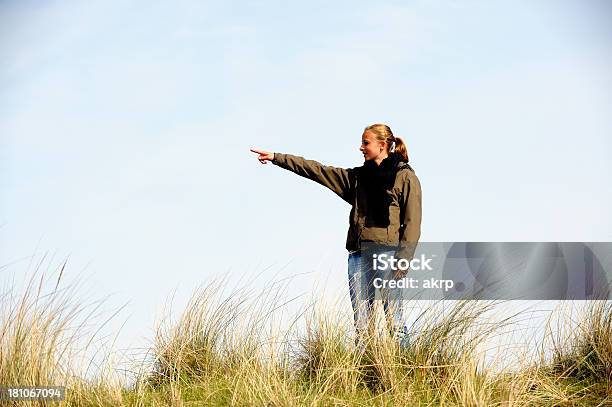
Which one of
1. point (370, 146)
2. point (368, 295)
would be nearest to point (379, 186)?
point (370, 146)

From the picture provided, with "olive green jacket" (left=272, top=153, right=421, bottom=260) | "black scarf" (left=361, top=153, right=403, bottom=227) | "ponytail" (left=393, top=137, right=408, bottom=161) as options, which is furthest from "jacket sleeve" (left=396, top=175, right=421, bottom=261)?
"ponytail" (left=393, top=137, right=408, bottom=161)

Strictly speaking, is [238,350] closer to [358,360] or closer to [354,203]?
[358,360]

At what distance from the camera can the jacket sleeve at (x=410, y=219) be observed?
7074mm

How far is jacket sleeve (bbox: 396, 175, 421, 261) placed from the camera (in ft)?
23.2

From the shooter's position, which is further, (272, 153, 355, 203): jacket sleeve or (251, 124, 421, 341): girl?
(272, 153, 355, 203): jacket sleeve

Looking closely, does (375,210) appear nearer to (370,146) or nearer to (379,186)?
(379,186)

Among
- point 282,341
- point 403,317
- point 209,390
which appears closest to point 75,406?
point 209,390

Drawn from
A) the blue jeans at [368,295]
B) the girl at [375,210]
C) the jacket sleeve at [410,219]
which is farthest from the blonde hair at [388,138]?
the blue jeans at [368,295]

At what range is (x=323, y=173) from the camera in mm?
7664

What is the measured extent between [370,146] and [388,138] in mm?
203

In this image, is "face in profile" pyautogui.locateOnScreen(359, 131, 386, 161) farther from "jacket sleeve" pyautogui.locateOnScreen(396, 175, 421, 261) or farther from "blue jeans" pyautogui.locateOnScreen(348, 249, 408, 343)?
"blue jeans" pyautogui.locateOnScreen(348, 249, 408, 343)

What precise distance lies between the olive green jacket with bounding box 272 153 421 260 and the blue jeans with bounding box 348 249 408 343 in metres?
0.14

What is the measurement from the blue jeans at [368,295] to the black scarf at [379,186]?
30cm

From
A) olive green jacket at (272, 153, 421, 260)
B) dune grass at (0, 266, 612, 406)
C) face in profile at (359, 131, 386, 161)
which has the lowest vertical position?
dune grass at (0, 266, 612, 406)
